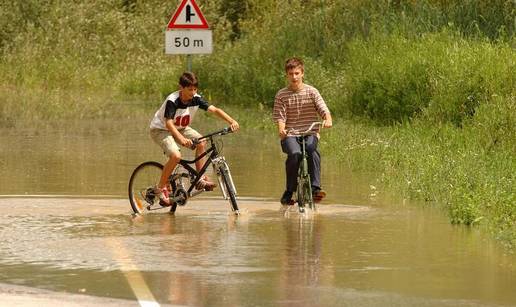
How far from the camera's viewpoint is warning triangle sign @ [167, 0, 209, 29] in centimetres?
3030

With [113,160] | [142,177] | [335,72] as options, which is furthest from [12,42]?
[142,177]

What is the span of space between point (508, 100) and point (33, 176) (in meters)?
6.90

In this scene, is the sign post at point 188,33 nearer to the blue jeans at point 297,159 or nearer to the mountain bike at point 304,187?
the blue jeans at point 297,159

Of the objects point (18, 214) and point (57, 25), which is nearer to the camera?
point (18, 214)

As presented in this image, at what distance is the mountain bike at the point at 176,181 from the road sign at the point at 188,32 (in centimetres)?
1251

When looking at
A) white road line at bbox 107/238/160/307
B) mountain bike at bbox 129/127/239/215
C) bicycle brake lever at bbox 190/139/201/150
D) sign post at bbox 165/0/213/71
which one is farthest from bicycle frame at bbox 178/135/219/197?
sign post at bbox 165/0/213/71

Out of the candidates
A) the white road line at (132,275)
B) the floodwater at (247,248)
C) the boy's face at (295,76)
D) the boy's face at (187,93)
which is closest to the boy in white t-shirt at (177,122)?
the boy's face at (187,93)

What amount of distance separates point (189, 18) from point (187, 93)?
43.4 ft

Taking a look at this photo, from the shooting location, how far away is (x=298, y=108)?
58.6ft

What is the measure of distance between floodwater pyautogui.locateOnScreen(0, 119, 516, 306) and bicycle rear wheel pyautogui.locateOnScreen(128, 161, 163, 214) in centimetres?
25

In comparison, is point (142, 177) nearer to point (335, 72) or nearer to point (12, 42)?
point (335, 72)

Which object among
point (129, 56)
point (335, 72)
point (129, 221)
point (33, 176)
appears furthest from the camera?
point (129, 56)

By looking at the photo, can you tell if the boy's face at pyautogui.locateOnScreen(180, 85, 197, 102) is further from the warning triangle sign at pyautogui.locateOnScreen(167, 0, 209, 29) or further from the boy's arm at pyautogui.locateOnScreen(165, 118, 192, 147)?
the warning triangle sign at pyautogui.locateOnScreen(167, 0, 209, 29)

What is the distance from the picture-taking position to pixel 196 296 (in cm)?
1152
